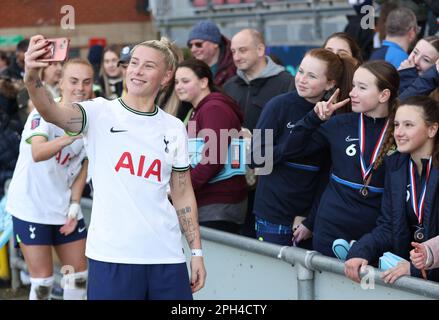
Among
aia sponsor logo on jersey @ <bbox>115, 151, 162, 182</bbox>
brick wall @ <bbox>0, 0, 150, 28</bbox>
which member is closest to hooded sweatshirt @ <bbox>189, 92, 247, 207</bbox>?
aia sponsor logo on jersey @ <bbox>115, 151, 162, 182</bbox>

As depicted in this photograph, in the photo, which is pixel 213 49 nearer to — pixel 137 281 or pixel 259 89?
pixel 259 89

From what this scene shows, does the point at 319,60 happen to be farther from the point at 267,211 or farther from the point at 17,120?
the point at 17,120

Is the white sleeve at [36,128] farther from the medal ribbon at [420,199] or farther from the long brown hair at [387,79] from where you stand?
the medal ribbon at [420,199]

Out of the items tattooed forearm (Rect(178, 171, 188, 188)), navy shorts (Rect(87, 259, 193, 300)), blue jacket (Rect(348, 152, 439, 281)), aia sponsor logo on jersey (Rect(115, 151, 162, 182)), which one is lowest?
navy shorts (Rect(87, 259, 193, 300))

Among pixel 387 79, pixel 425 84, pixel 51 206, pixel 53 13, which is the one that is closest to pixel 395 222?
pixel 387 79

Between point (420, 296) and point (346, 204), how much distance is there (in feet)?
2.94

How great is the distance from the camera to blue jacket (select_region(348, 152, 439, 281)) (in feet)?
17.0

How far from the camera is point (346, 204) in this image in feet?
18.9

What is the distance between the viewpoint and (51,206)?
6.92 meters

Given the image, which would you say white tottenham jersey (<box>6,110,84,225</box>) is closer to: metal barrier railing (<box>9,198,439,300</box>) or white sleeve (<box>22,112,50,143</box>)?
white sleeve (<box>22,112,50,143</box>)

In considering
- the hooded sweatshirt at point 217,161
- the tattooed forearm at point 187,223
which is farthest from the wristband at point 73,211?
the tattooed forearm at point 187,223

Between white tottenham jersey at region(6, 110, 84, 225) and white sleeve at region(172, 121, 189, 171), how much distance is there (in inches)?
81.6

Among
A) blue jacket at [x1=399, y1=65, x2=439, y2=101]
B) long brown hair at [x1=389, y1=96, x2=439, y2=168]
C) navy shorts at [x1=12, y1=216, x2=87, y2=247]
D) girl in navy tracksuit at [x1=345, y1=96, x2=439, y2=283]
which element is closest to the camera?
girl in navy tracksuit at [x1=345, y1=96, x2=439, y2=283]

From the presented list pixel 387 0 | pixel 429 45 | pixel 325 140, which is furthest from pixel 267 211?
pixel 387 0
